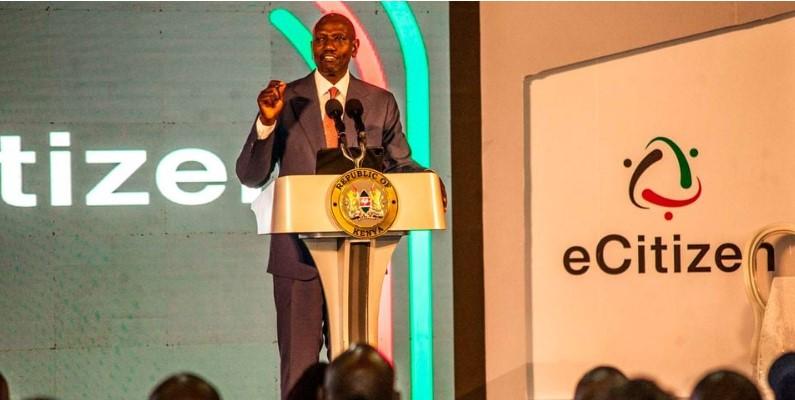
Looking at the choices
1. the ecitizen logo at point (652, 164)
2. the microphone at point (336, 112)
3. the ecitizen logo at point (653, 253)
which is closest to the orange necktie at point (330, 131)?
the microphone at point (336, 112)

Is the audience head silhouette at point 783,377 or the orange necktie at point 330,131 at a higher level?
the orange necktie at point 330,131

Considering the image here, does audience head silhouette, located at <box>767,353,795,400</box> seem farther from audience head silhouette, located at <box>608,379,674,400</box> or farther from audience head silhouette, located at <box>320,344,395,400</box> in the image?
audience head silhouette, located at <box>320,344,395,400</box>

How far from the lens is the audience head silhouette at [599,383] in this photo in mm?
1466

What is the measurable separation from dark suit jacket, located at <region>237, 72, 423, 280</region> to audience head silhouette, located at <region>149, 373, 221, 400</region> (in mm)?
2144

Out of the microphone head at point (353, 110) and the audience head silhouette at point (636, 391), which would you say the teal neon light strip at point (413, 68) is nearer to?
the microphone head at point (353, 110)

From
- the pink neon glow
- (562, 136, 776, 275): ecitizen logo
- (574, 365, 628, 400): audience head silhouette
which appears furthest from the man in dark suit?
(574, 365, 628, 400): audience head silhouette

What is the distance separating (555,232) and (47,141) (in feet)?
7.44

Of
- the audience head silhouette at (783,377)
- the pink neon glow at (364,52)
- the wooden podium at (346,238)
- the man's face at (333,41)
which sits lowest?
the audience head silhouette at (783,377)

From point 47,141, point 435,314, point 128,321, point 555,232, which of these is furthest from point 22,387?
point 555,232

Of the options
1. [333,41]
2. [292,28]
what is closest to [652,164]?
[292,28]

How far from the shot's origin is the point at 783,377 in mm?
1685

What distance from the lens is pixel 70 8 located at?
476 cm

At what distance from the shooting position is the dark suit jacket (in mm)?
3607

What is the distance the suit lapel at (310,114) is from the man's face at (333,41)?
123mm
